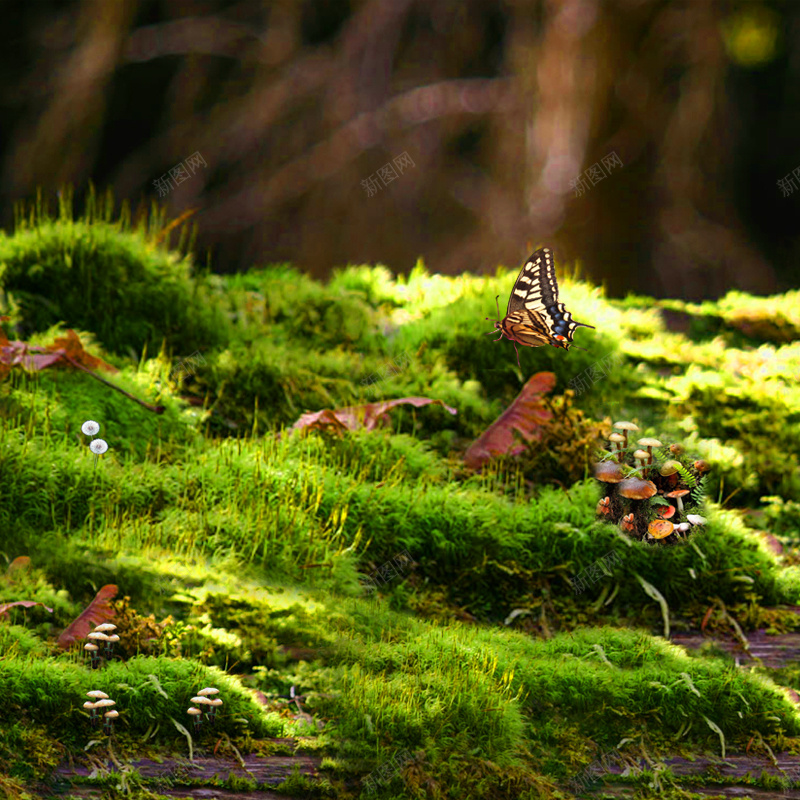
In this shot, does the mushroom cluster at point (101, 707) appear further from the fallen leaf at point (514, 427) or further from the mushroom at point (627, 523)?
the fallen leaf at point (514, 427)

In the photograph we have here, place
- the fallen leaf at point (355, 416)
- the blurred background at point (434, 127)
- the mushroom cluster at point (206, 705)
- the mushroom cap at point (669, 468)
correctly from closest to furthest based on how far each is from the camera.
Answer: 1. the mushroom cap at point (669, 468)
2. the mushroom cluster at point (206, 705)
3. the fallen leaf at point (355, 416)
4. the blurred background at point (434, 127)

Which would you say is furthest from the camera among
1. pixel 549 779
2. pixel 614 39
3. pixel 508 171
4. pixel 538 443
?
pixel 508 171

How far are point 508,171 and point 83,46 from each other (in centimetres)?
566

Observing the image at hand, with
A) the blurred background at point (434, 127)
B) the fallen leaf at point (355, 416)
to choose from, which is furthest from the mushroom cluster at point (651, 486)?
the blurred background at point (434, 127)

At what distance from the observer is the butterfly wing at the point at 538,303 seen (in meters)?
3.70

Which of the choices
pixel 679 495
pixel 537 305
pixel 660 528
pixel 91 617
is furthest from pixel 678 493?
pixel 91 617

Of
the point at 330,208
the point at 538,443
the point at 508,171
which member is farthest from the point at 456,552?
the point at 508,171

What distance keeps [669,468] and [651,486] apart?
0.28 ft

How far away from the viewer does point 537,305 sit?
12.5ft

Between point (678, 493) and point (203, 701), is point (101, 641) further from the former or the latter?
point (678, 493)

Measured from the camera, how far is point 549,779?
11.1 ft

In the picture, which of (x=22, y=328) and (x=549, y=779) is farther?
(x=22, y=328)

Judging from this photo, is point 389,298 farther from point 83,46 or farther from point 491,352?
point 83,46

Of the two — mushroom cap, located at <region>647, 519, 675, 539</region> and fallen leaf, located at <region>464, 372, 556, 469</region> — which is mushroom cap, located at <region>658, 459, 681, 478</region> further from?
fallen leaf, located at <region>464, 372, 556, 469</region>
